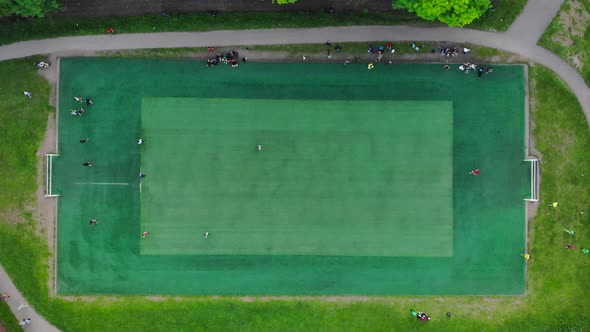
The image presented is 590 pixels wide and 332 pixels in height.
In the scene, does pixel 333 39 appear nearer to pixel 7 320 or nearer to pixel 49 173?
pixel 49 173

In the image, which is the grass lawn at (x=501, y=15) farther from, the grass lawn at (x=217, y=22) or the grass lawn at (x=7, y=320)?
the grass lawn at (x=7, y=320)

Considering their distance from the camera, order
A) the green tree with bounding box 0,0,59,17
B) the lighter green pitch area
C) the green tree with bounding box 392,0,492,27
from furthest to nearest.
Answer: the lighter green pitch area < the green tree with bounding box 0,0,59,17 < the green tree with bounding box 392,0,492,27

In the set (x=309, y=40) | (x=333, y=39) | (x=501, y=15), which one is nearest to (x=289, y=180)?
(x=309, y=40)

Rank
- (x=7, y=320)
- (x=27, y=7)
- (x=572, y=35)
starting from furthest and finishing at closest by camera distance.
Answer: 1. (x=572, y=35)
2. (x=7, y=320)
3. (x=27, y=7)

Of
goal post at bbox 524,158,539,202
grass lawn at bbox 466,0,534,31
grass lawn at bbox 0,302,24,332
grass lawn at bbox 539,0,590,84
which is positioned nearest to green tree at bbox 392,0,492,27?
grass lawn at bbox 466,0,534,31

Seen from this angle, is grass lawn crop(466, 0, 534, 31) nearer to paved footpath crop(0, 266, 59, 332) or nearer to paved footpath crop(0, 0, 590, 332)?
paved footpath crop(0, 0, 590, 332)

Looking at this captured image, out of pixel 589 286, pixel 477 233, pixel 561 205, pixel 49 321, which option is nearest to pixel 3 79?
pixel 49 321

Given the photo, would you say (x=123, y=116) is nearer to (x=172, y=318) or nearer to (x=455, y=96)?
(x=172, y=318)

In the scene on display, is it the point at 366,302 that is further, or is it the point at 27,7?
the point at 366,302
